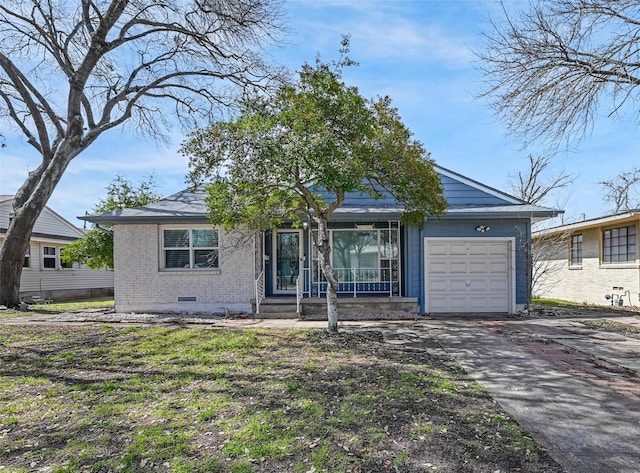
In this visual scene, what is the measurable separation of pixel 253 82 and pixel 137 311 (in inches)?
384

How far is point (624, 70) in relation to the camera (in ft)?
27.7

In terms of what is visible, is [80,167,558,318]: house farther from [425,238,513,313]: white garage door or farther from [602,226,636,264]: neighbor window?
[602,226,636,264]: neighbor window

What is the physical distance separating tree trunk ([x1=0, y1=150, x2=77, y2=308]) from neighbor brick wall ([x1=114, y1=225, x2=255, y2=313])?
372cm

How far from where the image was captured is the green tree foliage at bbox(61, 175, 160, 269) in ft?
55.8

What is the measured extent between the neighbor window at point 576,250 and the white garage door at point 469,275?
699 centimetres

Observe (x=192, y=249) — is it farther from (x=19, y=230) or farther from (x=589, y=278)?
(x=589, y=278)

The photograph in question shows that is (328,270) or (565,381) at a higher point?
(328,270)

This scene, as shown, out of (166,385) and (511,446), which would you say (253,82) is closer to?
(166,385)

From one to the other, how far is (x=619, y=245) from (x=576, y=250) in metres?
2.67

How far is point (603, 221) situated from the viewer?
47.2ft

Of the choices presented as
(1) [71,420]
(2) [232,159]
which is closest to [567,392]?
(1) [71,420]

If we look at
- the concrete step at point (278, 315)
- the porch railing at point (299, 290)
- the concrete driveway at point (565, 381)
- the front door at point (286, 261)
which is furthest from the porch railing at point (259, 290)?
the concrete driveway at point (565, 381)

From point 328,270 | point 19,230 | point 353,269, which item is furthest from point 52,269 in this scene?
point 328,270

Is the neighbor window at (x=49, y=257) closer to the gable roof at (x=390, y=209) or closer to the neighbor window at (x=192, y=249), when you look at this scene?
the gable roof at (x=390, y=209)
